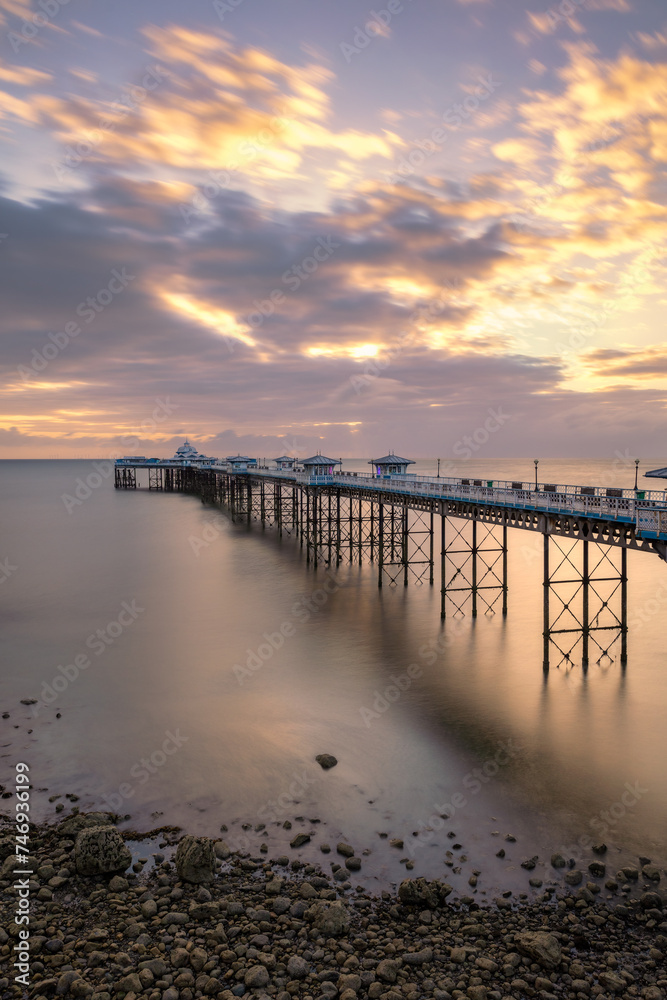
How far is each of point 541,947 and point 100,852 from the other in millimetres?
8670

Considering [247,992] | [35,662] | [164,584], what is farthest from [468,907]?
[164,584]

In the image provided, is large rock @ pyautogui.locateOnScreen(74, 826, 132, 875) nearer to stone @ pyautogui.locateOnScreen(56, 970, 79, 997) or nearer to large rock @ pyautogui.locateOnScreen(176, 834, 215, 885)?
large rock @ pyautogui.locateOnScreen(176, 834, 215, 885)

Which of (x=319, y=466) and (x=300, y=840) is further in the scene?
(x=319, y=466)

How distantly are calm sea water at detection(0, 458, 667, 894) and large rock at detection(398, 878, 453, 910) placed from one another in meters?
0.77

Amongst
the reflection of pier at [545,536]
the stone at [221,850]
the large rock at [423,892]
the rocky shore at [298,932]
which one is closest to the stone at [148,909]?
the rocky shore at [298,932]

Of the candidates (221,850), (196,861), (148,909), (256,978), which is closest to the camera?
(256,978)

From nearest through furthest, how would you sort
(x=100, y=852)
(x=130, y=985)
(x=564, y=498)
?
(x=130, y=985)
(x=100, y=852)
(x=564, y=498)

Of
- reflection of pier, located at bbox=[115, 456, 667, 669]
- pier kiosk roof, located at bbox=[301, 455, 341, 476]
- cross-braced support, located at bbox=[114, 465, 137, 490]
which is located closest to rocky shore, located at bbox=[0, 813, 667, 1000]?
reflection of pier, located at bbox=[115, 456, 667, 669]

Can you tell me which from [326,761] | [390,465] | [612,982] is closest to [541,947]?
[612,982]

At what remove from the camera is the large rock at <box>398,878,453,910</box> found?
37.4ft

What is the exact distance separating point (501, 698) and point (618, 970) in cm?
1243

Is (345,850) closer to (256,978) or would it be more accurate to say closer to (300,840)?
(300,840)

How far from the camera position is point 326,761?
17.4 metres

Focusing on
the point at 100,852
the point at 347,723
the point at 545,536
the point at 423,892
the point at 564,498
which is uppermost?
the point at 564,498
